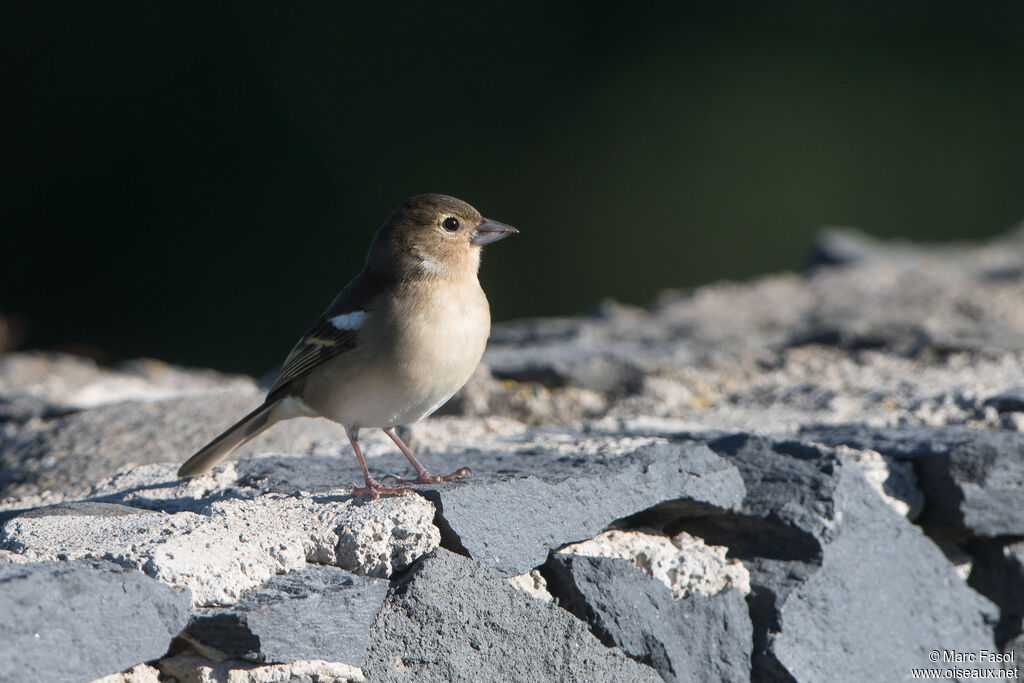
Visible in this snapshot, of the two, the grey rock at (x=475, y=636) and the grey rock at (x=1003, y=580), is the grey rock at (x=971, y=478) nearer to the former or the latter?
the grey rock at (x=1003, y=580)

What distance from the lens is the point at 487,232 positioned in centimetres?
307

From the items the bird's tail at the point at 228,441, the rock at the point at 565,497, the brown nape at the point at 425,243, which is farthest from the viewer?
the brown nape at the point at 425,243

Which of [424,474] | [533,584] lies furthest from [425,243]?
[533,584]

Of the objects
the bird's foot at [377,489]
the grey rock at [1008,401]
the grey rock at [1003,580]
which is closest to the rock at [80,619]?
the bird's foot at [377,489]

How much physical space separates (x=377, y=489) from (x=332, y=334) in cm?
60

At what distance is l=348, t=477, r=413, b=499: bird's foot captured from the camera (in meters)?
2.38

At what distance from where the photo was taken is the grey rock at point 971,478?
2.75 metres

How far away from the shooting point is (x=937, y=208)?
11.5 meters

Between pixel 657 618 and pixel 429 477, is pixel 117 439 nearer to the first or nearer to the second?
pixel 429 477

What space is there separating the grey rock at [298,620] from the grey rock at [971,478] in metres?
→ 1.50

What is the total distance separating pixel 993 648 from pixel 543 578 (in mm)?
1215

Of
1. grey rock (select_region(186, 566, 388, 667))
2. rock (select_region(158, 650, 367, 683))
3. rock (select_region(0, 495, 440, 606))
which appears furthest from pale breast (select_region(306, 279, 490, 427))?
rock (select_region(158, 650, 367, 683))

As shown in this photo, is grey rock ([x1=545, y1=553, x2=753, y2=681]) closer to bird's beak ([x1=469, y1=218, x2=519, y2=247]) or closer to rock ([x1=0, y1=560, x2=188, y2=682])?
rock ([x1=0, y1=560, x2=188, y2=682])

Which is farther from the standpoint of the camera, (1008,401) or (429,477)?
(1008,401)
